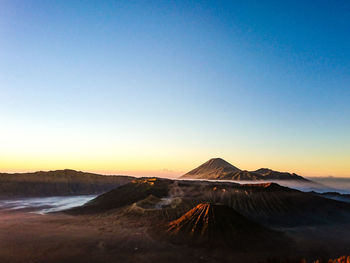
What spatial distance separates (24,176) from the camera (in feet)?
498

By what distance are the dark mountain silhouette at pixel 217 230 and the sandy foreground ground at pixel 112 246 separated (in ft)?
7.51

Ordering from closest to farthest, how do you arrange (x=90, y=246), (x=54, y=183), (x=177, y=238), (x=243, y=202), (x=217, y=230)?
1. (x=90, y=246)
2. (x=177, y=238)
3. (x=217, y=230)
4. (x=243, y=202)
5. (x=54, y=183)

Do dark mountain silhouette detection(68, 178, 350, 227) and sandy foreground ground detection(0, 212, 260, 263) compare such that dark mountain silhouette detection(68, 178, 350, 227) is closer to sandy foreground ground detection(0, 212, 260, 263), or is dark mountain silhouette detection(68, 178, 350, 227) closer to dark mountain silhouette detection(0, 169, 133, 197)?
sandy foreground ground detection(0, 212, 260, 263)

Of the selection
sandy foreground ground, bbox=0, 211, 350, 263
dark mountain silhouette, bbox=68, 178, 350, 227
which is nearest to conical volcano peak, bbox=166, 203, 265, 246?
sandy foreground ground, bbox=0, 211, 350, 263

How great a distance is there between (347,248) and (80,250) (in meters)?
33.3

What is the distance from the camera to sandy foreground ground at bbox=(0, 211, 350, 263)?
24.6 m

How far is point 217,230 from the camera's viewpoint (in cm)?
3186

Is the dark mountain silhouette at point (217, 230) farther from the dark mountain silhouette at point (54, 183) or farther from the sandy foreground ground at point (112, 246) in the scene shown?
the dark mountain silhouette at point (54, 183)

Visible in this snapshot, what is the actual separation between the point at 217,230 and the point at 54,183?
5854 inches

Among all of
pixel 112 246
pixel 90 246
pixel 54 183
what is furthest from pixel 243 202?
pixel 54 183

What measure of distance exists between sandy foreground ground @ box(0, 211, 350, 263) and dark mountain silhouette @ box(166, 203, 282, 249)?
7.51ft

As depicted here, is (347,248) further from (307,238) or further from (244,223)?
(244,223)

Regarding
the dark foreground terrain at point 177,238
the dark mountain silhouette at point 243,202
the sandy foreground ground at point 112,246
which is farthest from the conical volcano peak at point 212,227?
the dark mountain silhouette at point 243,202

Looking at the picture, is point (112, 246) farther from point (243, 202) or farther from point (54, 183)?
point (54, 183)
